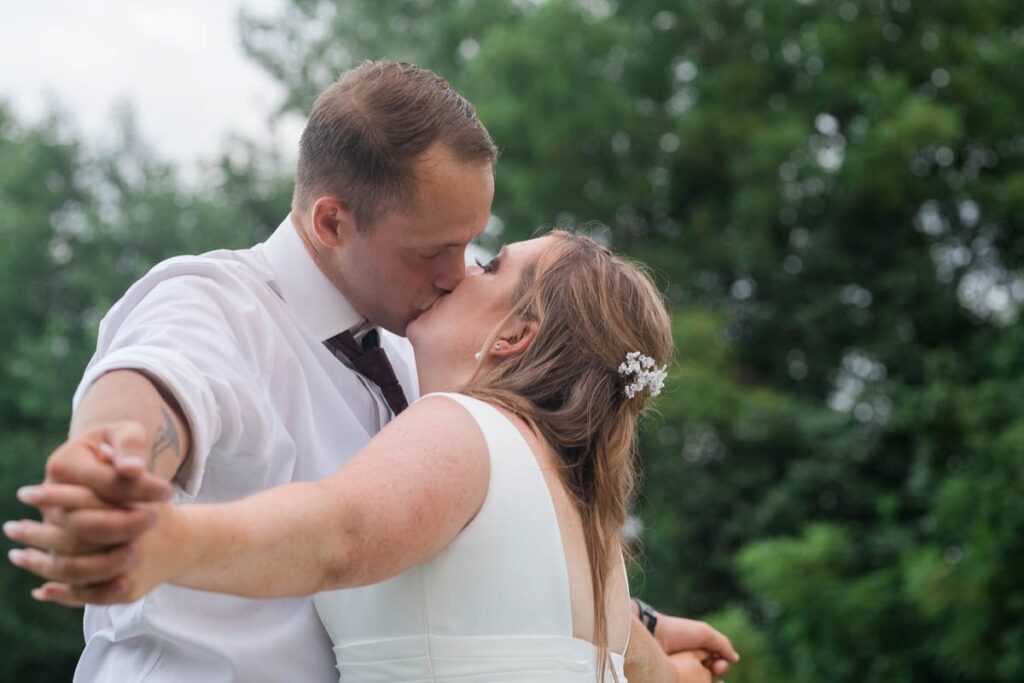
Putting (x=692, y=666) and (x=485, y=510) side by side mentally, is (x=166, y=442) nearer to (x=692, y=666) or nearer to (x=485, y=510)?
(x=485, y=510)

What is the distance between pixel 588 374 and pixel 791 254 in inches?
507

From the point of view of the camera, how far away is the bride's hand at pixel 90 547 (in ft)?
5.04

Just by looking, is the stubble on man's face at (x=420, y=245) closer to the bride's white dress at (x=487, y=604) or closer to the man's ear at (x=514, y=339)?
the man's ear at (x=514, y=339)

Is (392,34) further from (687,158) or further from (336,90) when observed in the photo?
(336,90)

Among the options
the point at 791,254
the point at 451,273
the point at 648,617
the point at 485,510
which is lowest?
the point at 791,254

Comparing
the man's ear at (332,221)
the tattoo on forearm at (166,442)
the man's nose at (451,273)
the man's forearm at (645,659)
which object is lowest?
the man's forearm at (645,659)

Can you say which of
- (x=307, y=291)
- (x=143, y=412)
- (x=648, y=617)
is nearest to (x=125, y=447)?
(x=143, y=412)

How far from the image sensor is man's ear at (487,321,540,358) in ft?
8.94

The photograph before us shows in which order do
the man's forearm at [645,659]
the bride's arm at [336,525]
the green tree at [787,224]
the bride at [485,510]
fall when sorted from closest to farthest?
the bride's arm at [336,525] → the bride at [485,510] → the man's forearm at [645,659] → the green tree at [787,224]

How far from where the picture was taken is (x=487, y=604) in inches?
91.7

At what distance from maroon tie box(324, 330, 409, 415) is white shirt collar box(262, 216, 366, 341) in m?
0.03

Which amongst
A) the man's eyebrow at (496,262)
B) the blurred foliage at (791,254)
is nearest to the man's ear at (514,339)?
the man's eyebrow at (496,262)

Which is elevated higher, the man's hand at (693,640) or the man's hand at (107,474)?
the man's hand at (107,474)

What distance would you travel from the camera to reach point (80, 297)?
19.7 metres
